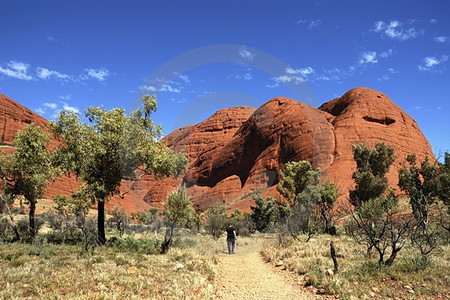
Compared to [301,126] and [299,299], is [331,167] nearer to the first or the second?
[301,126]

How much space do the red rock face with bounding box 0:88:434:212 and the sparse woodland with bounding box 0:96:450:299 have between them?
113 feet

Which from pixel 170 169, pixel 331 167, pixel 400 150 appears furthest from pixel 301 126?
pixel 170 169

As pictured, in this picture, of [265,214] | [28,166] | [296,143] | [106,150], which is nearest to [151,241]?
[106,150]

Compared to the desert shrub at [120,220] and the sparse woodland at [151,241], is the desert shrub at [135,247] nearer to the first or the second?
the sparse woodland at [151,241]

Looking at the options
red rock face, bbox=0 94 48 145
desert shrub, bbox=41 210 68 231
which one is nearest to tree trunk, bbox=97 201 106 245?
desert shrub, bbox=41 210 68 231

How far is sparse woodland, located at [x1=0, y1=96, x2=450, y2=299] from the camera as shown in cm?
851

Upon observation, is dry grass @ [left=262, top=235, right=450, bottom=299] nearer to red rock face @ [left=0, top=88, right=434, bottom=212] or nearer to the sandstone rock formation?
red rock face @ [left=0, top=88, right=434, bottom=212]

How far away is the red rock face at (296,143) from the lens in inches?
2781

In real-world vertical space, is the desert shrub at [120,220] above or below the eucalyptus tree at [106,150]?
below

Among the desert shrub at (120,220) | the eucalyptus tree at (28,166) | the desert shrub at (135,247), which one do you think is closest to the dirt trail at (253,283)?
the desert shrub at (135,247)

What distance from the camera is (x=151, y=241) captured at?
60.9 feet

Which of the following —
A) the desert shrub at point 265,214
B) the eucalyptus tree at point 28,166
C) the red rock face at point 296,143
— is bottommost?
the desert shrub at point 265,214

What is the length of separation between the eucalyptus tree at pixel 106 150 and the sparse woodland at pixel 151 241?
66 millimetres

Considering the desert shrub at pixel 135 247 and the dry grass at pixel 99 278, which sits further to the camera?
the desert shrub at pixel 135 247
